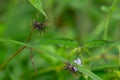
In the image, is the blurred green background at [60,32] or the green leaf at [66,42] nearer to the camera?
the green leaf at [66,42]

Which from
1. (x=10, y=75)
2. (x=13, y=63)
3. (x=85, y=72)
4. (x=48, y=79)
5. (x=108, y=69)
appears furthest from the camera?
(x=13, y=63)

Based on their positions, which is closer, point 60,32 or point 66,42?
point 66,42

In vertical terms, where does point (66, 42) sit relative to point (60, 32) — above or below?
above

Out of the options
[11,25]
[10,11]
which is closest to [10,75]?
[11,25]

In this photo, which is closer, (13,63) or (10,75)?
(10,75)

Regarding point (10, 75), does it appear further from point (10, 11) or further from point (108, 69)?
point (10, 11)

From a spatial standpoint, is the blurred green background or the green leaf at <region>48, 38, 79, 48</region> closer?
the green leaf at <region>48, 38, 79, 48</region>

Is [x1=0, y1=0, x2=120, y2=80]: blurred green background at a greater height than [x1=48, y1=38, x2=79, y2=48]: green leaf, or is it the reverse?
[x1=48, y1=38, x2=79, y2=48]: green leaf

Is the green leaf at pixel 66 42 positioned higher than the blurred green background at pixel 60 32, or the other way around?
the green leaf at pixel 66 42
